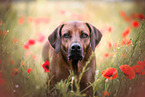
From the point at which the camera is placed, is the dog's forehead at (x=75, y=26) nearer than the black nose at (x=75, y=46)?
No

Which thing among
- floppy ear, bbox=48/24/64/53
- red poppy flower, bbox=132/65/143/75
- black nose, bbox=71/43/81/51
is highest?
floppy ear, bbox=48/24/64/53

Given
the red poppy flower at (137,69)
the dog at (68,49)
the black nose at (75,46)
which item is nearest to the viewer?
the red poppy flower at (137,69)

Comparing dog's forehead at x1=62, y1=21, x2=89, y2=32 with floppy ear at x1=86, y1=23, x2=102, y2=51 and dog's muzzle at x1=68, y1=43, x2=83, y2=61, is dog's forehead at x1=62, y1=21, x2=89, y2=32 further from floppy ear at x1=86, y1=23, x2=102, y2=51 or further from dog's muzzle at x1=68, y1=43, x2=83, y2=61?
dog's muzzle at x1=68, y1=43, x2=83, y2=61

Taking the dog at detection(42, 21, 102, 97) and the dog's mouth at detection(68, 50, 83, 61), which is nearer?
the dog's mouth at detection(68, 50, 83, 61)

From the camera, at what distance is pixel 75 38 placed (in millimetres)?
2445

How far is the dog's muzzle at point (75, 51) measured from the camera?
231 cm

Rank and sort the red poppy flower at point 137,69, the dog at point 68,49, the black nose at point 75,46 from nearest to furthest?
the red poppy flower at point 137,69 → the black nose at point 75,46 → the dog at point 68,49

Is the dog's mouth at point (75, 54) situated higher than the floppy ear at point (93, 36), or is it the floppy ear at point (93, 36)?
the floppy ear at point (93, 36)

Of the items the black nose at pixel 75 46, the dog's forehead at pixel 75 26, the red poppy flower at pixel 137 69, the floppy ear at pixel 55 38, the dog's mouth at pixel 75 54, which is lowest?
the red poppy flower at pixel 137 69

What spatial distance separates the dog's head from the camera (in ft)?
7.77

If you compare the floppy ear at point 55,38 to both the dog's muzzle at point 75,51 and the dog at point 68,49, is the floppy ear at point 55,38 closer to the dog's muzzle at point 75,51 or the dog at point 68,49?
the dog at point 68,49

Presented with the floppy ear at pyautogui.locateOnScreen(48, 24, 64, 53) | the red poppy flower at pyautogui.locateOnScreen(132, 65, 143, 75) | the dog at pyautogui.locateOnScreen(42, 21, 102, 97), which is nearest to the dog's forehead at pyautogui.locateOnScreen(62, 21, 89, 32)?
the dog at pyautogui.locateOnScreen(42, 21, 102, 97)

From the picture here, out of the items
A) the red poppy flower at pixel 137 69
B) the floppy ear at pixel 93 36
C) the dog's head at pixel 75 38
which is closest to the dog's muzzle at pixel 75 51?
the dog's head at pixel 75 38

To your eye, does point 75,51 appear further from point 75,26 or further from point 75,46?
point 75,26
